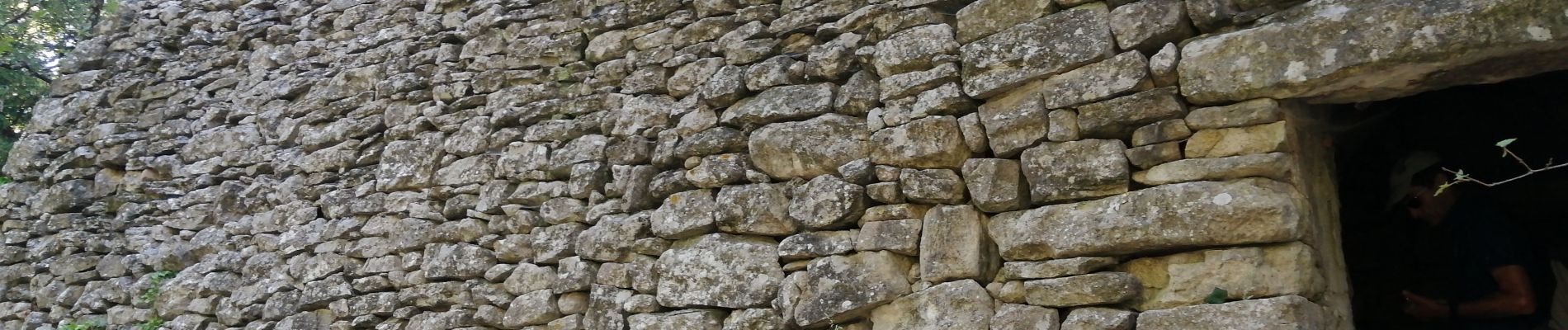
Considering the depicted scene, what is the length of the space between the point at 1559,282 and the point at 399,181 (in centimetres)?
460

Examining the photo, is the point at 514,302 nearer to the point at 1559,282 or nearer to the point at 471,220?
the point at 471,220

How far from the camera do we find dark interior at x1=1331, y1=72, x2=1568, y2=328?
13.1 feet

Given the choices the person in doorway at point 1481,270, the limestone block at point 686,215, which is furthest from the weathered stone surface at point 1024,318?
the person in doorway at point 1481,270

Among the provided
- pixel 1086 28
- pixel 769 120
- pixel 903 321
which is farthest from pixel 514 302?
pixel 1086 28

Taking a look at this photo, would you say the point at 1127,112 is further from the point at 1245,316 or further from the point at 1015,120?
the point at 1245,316

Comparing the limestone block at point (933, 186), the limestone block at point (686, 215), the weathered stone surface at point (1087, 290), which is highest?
the limestone block at point (933, 186)

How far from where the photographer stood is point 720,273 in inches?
141

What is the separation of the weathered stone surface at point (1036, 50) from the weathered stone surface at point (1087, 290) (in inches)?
24.7

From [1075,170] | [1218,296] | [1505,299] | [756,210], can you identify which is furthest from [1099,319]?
[1505,299]

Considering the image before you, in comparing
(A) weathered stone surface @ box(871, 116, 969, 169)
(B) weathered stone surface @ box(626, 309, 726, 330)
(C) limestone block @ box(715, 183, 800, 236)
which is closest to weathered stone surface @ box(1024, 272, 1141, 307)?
(A) weathered stone surface @ box(871, 116, 969, 169)

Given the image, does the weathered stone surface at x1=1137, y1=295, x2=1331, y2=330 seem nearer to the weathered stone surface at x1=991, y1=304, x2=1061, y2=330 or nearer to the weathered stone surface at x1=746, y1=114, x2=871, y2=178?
the weathered stone surface at x1=991, y1=304, x2=1061, y2=330

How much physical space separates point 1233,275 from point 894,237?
0.98 m

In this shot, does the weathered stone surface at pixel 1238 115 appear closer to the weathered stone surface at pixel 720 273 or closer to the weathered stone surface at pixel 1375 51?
the weathered stone surface at pixel 1375 51

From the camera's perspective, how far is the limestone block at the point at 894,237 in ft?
10.6
